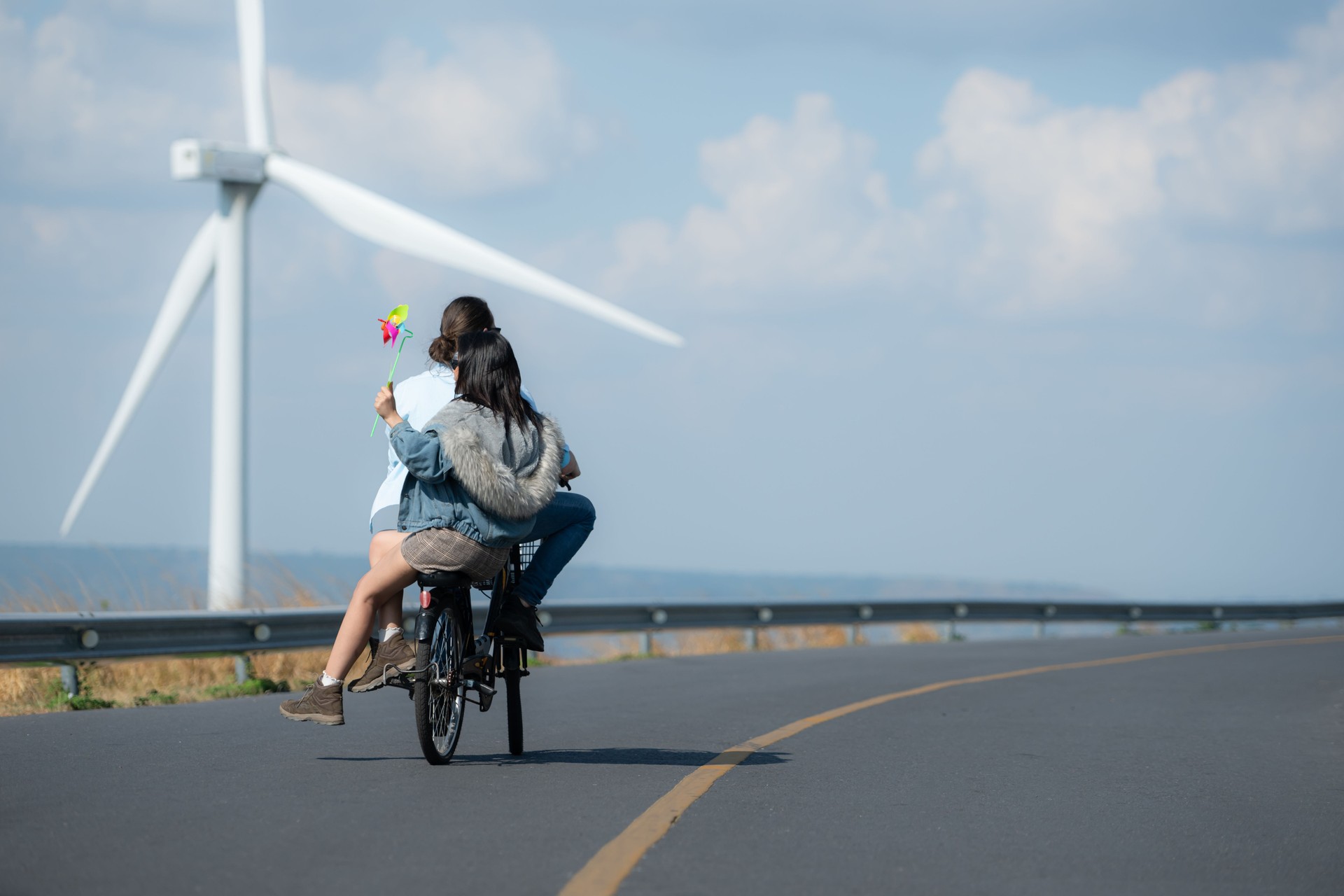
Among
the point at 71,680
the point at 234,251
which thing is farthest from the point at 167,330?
the point at 71,680

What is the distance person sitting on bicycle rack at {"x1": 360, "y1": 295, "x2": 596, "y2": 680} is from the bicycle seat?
0.76ft

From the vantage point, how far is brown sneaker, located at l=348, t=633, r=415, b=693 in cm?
731

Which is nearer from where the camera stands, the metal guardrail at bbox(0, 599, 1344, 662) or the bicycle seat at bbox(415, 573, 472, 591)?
the bicycle seat at bbox(415, 573, 472, 591)

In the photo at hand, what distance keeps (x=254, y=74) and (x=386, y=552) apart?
606 inches

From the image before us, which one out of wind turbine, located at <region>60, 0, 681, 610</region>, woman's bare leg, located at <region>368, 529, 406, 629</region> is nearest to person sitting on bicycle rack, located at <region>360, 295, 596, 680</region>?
woman's bare leg, located at <region>368, 529, 406, 629</region>

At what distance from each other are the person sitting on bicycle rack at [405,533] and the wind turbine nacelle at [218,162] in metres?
14.2

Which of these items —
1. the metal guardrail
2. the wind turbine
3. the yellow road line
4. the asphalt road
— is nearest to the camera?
the yellow road line

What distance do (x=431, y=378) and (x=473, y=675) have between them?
1480 millimetres

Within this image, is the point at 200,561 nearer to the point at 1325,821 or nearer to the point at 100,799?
the point at 100,799

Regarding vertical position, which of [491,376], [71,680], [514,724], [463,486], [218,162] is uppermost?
[218,162]

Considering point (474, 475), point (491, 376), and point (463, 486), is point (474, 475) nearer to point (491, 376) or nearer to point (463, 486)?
point (463, 486)

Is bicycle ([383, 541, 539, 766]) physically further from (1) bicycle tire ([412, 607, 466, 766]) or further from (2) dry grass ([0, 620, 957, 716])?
(2) dry grass ([0, 620, 957, 716])

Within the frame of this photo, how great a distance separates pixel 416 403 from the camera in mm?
7812

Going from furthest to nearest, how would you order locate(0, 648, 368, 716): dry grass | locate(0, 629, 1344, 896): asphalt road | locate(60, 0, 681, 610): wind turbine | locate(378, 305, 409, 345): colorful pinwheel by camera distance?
locate(60, 0, 681, 610): wind turbine, locate(0, 648, 368, 716): dry grass, locate(378, 305, 409, 345): colorful pinwheel, locate(0, 629, 1344, 896): asphalt road
